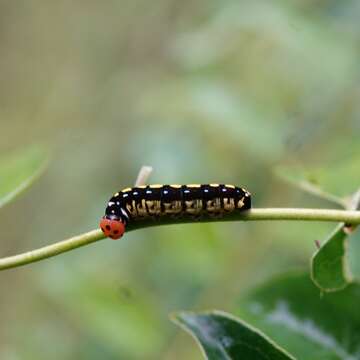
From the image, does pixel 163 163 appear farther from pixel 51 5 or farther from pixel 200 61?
pixel 51 5

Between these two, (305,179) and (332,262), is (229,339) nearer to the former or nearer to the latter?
(332,262)

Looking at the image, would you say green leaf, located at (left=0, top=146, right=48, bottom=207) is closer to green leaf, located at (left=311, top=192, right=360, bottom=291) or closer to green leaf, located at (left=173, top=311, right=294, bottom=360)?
green leaf, located at (left=173, top=311, right=294, bottom=360)

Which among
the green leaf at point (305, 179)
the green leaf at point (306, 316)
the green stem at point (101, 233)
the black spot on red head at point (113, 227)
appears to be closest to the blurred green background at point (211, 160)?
the green leaf at point (305, 179)

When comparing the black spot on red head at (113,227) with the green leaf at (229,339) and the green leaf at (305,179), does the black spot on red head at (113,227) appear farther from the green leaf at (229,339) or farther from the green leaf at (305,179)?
the green leaf at (305,179)

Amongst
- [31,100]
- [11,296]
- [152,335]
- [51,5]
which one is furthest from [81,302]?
[51,5]

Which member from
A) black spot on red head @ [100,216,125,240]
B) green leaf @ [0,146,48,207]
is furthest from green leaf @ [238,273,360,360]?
green leaf @ [0,146,48,207]

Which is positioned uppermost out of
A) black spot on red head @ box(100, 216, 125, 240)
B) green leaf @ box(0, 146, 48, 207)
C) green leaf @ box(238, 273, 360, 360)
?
green leaf @ box(0, 146, 48, 207)
